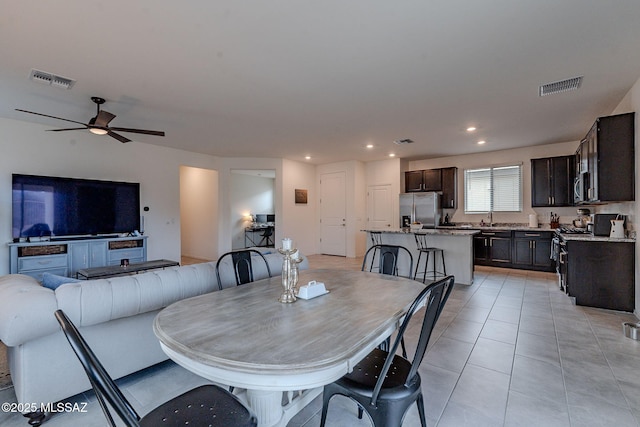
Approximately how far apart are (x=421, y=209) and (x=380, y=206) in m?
1.19

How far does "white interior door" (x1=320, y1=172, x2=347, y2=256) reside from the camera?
8.17 meters

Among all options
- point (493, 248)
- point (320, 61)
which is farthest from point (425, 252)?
point (320, 61)

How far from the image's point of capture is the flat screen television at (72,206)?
4.35m

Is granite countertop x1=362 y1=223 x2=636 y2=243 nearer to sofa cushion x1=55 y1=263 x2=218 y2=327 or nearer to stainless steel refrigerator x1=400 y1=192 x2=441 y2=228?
stainless steel refrigerator x1=400 y1=192 x2=441 y2=228

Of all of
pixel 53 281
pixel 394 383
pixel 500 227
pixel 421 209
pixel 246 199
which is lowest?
pixel 394 383

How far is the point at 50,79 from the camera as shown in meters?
3.10

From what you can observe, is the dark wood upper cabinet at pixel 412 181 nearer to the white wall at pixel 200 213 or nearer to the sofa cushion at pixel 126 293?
the white wall at pixel 200 213

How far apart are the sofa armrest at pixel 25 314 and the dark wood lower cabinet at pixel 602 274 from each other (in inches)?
210

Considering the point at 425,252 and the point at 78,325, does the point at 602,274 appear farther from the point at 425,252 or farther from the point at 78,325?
the point at 78,325

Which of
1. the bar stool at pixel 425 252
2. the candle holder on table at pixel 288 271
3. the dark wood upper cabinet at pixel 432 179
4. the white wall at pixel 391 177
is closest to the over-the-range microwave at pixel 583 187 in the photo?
the bar stool at pixel 425 252

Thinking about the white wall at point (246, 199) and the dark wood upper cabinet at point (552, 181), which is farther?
the white wall at point (246, 199)

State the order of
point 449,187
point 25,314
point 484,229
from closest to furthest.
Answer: point 25,314, point 484,229, point 449,187

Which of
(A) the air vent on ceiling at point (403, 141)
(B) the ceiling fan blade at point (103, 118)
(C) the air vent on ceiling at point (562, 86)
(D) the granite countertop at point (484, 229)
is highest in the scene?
(A) the air vent on ceiling at point (403, 141)

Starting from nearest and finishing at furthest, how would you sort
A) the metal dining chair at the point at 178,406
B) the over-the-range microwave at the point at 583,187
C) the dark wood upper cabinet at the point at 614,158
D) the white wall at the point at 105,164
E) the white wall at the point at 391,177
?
the metal dining chair at the point at 178,406 < the dark wood upper cabinet at the point at 614,158 < the over-the-range microwave at the point at 583,187 < the white wall at the point at 105,164 < the white wall at the point at 391,177
